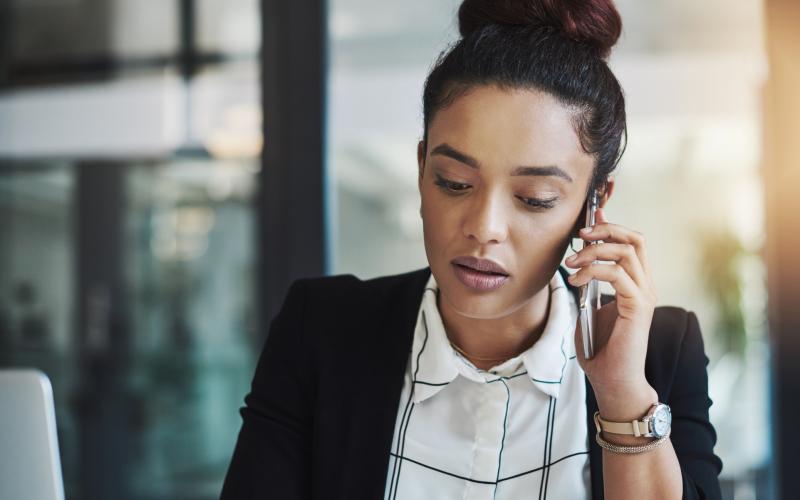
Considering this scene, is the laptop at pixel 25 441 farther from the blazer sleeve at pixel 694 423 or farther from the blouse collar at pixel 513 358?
the blazer sleeve at pixel 694 423

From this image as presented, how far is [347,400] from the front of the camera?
4.03 ft

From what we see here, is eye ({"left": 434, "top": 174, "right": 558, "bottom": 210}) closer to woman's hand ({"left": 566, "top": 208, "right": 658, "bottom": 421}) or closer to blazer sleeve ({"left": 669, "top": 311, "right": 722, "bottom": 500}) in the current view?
woman's hand ({"left": 566, "top": 208, "right": 658, "bottom": 421})

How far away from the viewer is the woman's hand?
1075mm

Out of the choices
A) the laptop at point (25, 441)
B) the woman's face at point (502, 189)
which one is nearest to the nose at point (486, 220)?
the woman's face at point (502, 189)

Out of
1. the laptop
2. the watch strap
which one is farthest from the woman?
the laptop

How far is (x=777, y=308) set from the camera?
221 cm

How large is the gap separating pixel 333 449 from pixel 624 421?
45 centimetres

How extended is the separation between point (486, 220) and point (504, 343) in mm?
272

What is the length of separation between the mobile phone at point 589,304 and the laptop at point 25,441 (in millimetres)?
706

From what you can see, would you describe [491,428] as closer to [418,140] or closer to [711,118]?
[418,140]

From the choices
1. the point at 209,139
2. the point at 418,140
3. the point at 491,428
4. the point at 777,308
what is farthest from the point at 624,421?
the point at 209,139

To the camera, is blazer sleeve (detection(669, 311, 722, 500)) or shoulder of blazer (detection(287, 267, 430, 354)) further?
shoulder of blazer (detection(287, 267, 430, 354))

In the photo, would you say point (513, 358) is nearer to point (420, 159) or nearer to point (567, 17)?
point (420, 159)

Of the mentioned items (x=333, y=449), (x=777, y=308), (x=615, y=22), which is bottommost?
(x=333, y=449)
